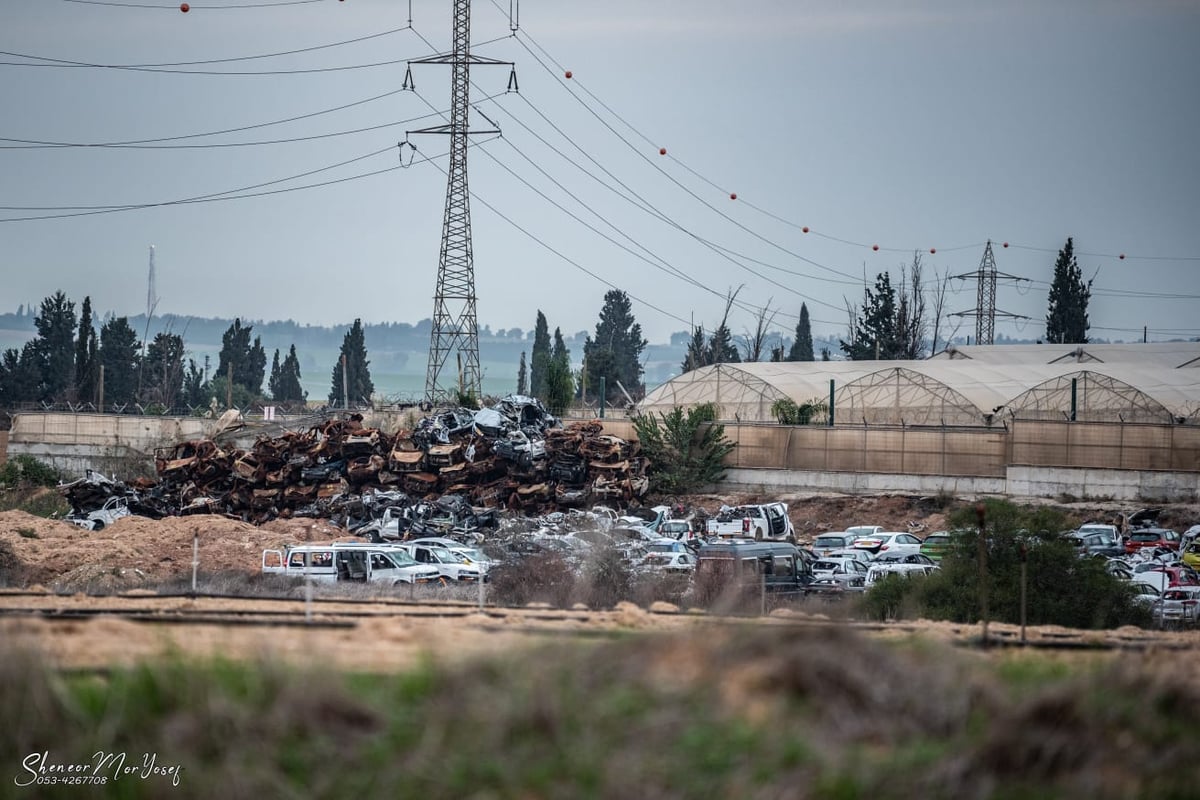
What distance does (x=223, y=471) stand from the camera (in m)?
50.5

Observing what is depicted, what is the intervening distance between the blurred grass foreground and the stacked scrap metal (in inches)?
1446

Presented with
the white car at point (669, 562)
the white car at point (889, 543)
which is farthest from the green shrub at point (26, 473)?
the white car at point (889, 543)

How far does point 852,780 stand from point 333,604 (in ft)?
41.6

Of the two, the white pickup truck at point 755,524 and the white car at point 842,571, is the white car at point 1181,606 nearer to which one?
the white car at point 842,571

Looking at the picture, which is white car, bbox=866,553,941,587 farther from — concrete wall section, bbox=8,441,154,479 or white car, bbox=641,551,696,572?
concrete wall section, bbox=8,441,154,479

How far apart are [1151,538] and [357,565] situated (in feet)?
82.3

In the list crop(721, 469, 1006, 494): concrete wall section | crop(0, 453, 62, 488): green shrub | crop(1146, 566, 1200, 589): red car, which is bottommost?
crop(1146, 566, 1200, 589): red car

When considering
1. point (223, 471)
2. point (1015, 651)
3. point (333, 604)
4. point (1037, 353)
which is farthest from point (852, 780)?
point (1037, 353)

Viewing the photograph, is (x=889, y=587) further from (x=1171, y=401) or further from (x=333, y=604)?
(x=1171, y=401)

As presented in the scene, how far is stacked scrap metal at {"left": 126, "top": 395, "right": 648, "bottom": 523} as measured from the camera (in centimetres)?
4847

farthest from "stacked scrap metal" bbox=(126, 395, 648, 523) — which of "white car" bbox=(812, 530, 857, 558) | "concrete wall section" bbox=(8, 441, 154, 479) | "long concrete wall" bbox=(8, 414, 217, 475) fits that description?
"long concrete wall" bbox=(8, 414, 217, 475)

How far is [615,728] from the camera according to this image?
9641mm

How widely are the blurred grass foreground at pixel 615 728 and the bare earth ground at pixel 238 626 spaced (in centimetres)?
88

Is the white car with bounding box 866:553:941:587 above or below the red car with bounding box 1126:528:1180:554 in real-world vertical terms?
below
